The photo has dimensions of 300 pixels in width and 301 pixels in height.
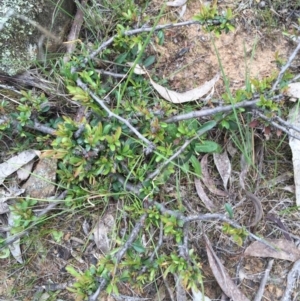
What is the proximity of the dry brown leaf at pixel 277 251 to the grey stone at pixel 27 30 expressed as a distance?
1274 mm

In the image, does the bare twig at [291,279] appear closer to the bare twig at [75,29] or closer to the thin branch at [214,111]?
the thin branch at [214,111]

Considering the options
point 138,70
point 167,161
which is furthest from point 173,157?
point 138,70

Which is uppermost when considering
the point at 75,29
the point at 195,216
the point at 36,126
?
the point at 75,29

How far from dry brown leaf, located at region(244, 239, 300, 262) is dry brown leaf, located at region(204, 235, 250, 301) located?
0.45ft

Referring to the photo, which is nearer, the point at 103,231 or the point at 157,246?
the point at 157,246

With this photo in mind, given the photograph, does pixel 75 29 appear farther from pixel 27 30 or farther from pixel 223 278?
pixel 223 278

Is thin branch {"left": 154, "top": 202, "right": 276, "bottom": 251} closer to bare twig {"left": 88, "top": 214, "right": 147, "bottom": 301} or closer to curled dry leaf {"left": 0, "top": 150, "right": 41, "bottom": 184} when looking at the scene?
bare twig {"left": 88, "top": 214, "right": 147, "bottom": 301}

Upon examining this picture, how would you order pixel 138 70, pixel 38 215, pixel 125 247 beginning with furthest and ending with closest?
pixel 138 70
pixel 38 215
pixel 125 247

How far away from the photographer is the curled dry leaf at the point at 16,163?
204 cm

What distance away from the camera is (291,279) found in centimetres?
199

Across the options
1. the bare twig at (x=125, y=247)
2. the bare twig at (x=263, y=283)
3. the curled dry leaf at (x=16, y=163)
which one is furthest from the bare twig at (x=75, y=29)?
the bare twig at (x=263, y=283)

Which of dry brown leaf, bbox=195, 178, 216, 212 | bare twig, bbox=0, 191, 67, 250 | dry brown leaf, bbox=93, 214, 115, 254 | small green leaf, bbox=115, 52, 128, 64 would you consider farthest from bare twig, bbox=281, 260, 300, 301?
small green leaf, bbox=115, 52, 128, 64

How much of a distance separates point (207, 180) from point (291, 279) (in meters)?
0.56

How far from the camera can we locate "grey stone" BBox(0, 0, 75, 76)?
1938 mm
